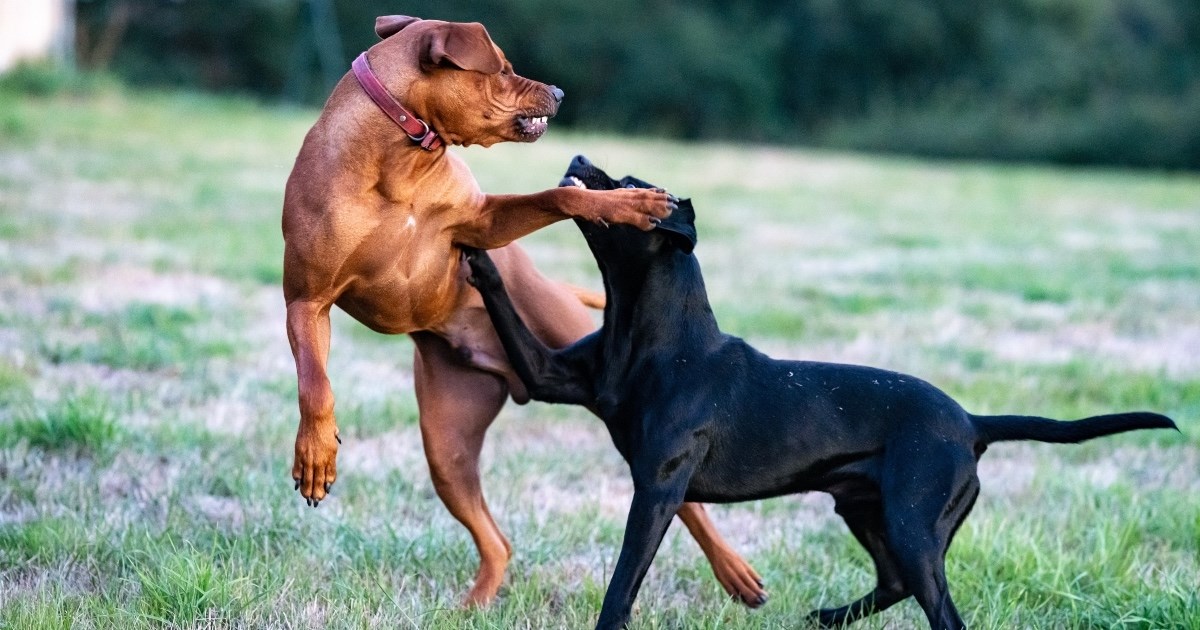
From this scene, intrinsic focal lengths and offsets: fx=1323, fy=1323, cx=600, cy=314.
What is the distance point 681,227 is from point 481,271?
582mm

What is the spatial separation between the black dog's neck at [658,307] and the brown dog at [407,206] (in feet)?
0.56

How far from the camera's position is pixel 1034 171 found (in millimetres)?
22984

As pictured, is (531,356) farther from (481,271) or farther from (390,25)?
(390,25)

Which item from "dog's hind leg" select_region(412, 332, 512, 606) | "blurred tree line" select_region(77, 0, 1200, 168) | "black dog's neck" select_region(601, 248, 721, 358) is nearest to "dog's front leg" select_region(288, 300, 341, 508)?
"dog's hind leg" select_region(412, 332, 512, 606)

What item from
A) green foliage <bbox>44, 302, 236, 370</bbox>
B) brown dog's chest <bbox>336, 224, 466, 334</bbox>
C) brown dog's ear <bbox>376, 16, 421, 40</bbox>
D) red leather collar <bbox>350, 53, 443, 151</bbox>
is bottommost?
green foliage <bbox>44, 302, 236, 370</bbox>

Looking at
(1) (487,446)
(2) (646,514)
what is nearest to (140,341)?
(1) (487,446)

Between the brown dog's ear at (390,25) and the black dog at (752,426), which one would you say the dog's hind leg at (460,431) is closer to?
the black dog at (752,426)

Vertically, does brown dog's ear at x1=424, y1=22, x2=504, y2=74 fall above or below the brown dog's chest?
above

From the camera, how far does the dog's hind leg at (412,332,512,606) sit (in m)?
3.73

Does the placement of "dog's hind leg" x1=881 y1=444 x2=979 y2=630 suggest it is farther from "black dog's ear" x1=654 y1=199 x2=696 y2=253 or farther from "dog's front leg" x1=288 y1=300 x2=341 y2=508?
"dog's front leg" x1=288 y1=300 x2=341 y2=508

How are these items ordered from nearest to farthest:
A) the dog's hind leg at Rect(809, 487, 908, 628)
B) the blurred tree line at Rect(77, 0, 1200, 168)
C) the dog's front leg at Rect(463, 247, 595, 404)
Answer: the dog's hind leg at Rect(809, 487, 908, 628) → the dog's front leg at Rect(463, 247, 595, 404) → the blurred tree line at Rect(77, 0, 1200, 168)

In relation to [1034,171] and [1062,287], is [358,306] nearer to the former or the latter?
[1062,287]

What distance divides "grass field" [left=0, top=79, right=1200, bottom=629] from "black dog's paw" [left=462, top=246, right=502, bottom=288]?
0.83m

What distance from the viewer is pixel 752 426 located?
3.26 meters
